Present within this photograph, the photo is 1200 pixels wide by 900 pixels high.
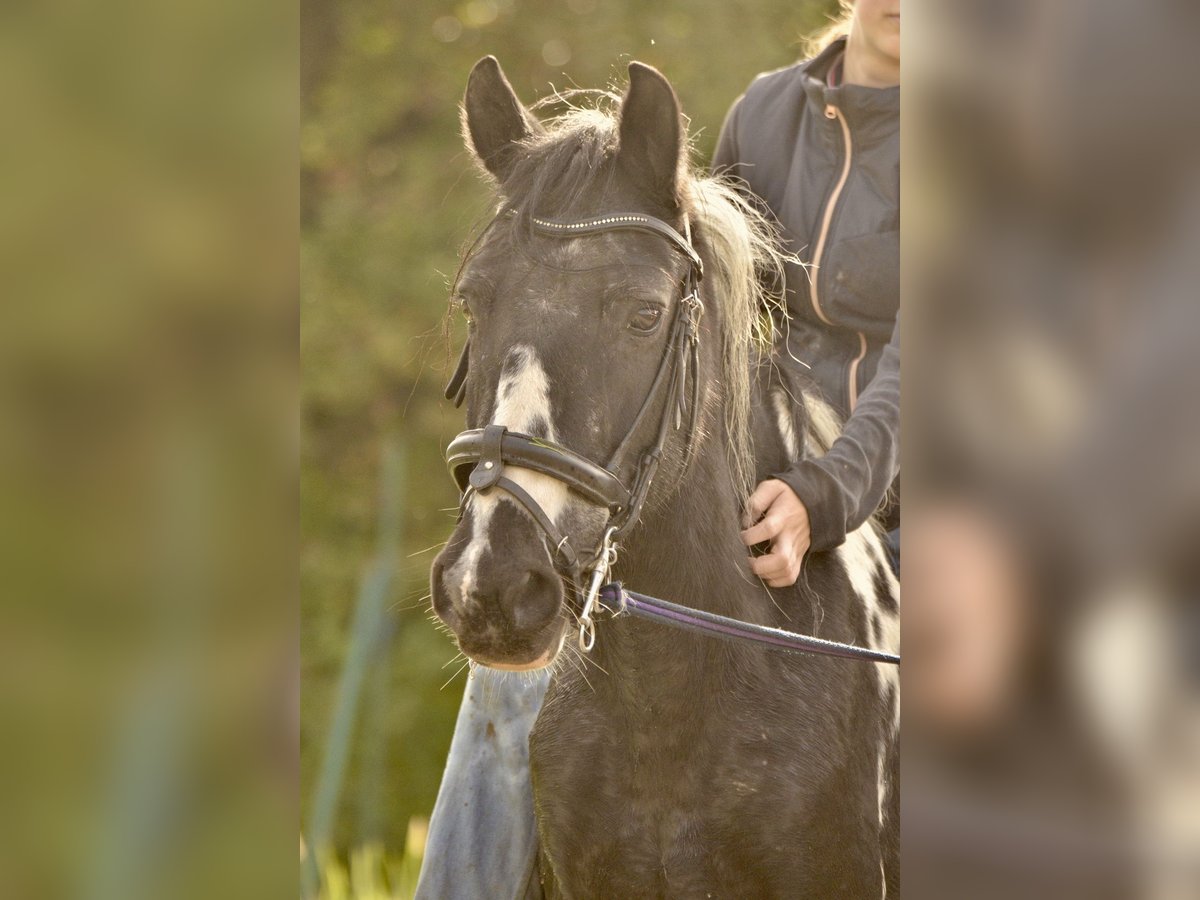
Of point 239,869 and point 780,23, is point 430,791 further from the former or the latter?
point 239,869

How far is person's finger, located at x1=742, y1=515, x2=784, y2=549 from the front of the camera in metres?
2.42

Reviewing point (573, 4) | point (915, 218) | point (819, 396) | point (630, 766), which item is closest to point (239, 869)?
point (915, 218)

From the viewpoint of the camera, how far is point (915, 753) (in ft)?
1.87

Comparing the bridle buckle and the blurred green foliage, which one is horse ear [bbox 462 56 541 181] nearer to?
the bridle buckle

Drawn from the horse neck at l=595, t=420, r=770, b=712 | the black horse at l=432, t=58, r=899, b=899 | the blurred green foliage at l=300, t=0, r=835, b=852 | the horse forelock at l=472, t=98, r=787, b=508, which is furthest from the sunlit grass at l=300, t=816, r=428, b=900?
the horse forelock at l=472, t=98, r=787, b=508

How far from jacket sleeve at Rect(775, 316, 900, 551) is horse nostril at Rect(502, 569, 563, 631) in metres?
0.68

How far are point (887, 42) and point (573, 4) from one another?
6.46 meters

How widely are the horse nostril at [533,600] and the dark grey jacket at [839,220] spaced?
0.78 m

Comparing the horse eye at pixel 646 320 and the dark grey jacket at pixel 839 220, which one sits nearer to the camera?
the horse eye at pixel 646 320

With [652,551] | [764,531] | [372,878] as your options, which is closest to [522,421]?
[652,551]

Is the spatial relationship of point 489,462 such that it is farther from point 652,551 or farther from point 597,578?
point 652,551

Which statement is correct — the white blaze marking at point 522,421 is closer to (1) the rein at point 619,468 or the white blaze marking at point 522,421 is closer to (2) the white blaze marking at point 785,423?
(1) the rein at point 619,468

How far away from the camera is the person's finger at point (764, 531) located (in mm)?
2418

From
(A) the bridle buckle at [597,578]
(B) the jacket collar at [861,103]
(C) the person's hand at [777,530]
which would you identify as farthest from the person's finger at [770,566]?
(B) the jacket collar at [861,103]
